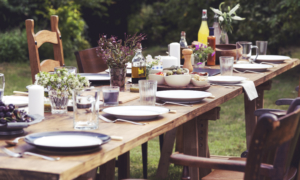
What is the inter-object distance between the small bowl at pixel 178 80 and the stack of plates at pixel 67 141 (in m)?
1.09

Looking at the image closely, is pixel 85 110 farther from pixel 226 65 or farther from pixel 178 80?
pixel 226 65

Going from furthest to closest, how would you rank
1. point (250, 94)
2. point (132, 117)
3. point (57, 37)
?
point (57, 37) < point (250, 94) < point (132, 117)

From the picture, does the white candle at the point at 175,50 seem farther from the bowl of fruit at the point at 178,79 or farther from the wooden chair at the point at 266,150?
the wooden chair at the point at 266,150

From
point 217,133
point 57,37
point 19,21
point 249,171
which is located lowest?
point 217,133

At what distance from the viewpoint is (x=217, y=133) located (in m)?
5.21

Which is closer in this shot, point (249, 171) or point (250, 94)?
point (249, 171)

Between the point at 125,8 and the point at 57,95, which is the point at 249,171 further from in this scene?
the point at 125,8

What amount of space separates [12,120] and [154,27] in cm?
1261

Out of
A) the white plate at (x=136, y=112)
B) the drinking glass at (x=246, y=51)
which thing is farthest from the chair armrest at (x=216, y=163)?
the drinking glass at (x=246, y=51)

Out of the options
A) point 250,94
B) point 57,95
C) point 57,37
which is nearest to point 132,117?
point 57,95

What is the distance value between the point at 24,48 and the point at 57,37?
762cm

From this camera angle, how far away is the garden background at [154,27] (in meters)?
6.90

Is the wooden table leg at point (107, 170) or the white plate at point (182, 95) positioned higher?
the white plate at point (182, 95)

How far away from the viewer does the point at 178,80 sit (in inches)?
99.4
